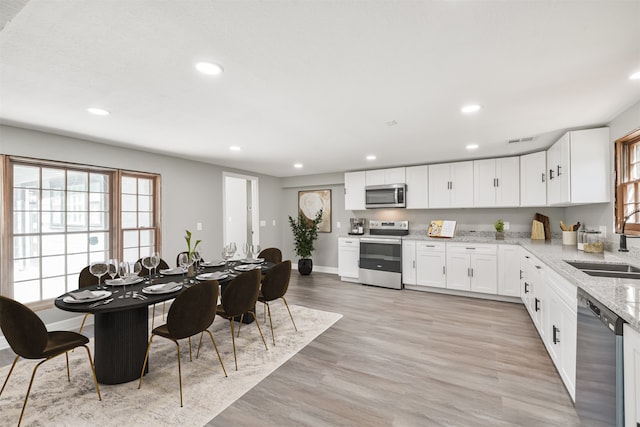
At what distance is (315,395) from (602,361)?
68.8 inches

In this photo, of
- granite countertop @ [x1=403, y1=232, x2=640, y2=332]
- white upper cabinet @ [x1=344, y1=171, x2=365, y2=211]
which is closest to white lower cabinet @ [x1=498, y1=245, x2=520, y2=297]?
granite countertop @ [x1=403, y1=232, x2=640, y2=332]

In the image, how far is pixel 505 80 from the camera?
6.56 feet

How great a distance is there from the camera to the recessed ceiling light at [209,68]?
1773 millimetres

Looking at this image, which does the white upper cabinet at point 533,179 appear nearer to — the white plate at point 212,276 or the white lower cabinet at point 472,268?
the white lower cabinet at point 472,268

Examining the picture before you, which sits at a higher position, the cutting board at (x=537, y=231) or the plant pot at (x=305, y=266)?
the cutting board at (x=537, y=231)

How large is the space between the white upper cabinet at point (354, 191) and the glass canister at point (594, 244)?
11.2 ft

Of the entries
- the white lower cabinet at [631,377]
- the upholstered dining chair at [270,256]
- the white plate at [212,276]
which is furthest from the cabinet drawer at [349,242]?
the white lower cabinet at [631,377]

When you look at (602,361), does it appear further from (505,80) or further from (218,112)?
(218,112)

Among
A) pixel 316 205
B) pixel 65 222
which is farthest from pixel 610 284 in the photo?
pixel 316 205

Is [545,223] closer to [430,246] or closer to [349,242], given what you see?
[430,246]

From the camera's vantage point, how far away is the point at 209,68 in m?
1.82

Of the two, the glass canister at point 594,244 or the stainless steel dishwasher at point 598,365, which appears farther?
the glass canister at point 594,244

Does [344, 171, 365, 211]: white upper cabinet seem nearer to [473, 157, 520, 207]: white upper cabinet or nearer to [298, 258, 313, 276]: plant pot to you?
[298, 258, 313, 276]: plant pot

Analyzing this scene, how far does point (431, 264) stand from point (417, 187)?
1430mm
